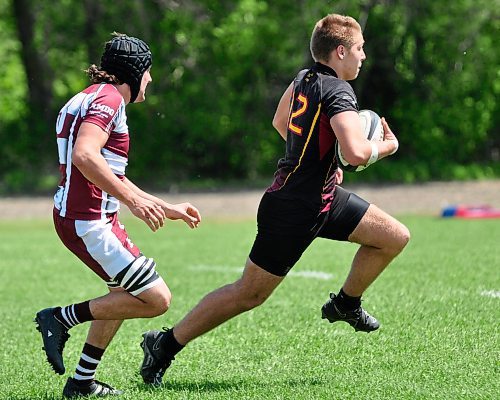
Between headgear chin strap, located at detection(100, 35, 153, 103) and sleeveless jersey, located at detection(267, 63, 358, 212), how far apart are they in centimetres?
91

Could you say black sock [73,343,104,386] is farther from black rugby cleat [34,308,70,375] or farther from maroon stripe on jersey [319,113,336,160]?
maroon stripe on jersey [319,113,336,160]

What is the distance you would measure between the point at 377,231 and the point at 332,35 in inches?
46.8

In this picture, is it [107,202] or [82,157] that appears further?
[107,202]

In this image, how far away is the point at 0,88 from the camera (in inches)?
1169

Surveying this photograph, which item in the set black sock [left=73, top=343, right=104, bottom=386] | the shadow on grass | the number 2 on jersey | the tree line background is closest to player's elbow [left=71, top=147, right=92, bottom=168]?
black sock [left=73, top=343, right=104, bottom=386]

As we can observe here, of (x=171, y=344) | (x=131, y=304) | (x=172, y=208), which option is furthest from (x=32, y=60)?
(x=172, y=208)

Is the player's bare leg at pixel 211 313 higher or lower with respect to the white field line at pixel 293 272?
higher

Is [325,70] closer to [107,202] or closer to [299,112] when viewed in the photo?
[299,112]

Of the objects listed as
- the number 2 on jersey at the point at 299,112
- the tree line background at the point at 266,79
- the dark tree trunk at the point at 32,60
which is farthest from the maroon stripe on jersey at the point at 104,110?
the dark tree trunk at the point at 32,60

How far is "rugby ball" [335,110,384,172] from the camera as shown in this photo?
557cm

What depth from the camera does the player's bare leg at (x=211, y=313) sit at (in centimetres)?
582

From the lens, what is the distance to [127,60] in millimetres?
5414

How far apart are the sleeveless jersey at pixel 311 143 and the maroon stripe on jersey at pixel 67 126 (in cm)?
126

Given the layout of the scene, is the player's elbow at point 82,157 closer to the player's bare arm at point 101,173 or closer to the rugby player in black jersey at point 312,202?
the player's bare arm at point 101,173
